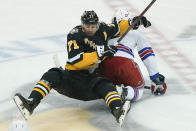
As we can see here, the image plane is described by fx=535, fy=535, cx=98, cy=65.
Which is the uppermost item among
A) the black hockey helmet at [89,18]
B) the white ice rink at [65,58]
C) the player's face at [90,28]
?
the black hockey helmet at [89,18]

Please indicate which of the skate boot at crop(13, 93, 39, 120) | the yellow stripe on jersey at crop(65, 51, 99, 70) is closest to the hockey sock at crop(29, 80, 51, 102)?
the skate boot at crop(13, 93, 39, 120)

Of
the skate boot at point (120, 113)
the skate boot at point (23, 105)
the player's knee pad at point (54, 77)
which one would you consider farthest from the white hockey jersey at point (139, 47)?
the skate boot at point (23, 105)

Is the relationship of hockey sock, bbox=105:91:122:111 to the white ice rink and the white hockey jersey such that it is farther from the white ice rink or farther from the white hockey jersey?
the white hockey jersey

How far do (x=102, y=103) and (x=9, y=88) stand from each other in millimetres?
1024

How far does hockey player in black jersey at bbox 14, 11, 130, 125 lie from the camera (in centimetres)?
461

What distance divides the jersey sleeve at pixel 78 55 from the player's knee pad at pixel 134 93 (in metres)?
0.42

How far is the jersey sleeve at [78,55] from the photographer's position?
468 centimetres

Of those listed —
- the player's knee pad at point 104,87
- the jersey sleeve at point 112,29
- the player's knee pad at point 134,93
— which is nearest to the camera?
the player's knee pad at point 104,87

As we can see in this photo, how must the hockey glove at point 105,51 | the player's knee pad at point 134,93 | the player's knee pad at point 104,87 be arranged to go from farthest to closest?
the player's knee pad at point 134,93 → the hockey glove at point 105,51 → the player's knee pad at point 104,87

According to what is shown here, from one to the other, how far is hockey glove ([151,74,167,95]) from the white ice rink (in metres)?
0.06

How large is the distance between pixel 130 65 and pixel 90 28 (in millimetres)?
563

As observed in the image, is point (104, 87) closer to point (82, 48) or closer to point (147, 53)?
point (82, 48)

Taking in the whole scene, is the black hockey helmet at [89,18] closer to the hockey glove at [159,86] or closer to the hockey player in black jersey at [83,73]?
the hockey player in black jersey at [83,73]

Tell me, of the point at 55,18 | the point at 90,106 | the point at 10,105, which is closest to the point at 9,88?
the point at 10,105
